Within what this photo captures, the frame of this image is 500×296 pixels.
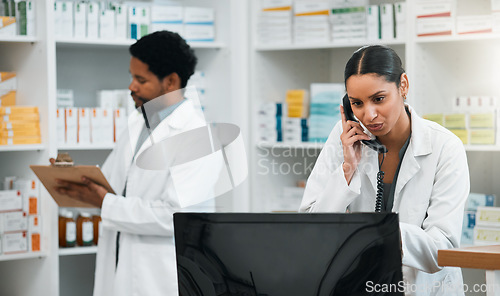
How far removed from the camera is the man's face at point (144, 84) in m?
2.42

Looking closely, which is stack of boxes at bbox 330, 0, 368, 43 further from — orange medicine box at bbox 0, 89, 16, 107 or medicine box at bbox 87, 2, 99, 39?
orange medicine box at bbox 0, 89, 16, 107

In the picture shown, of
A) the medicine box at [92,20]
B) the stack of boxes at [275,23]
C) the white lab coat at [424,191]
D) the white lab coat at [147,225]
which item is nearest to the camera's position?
the white lab coat at [424,191]

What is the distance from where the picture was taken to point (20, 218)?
Result: 9.68ft

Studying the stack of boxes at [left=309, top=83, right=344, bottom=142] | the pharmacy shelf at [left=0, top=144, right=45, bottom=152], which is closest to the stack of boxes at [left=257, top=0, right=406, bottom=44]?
the stack of boxes at [left=309, top=83, right=344, bottom=142]

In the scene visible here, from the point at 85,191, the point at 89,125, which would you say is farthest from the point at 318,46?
the point at 85,191

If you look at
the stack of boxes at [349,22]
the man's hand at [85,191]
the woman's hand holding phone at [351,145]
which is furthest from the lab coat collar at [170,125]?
the stack of boxes at [349,22]

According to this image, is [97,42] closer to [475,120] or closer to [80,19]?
[80,19]

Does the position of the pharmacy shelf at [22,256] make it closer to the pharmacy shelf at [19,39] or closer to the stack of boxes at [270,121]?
the pharmacy shelf at [19,39]

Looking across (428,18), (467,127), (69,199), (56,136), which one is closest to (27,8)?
(56,136)

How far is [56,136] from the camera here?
3018 mm

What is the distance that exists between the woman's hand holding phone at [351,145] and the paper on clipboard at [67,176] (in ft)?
3.23

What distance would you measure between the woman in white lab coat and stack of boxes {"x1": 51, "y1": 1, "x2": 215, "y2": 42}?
1874 mm

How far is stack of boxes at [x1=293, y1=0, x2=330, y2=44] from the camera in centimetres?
332

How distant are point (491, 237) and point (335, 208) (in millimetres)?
1539
